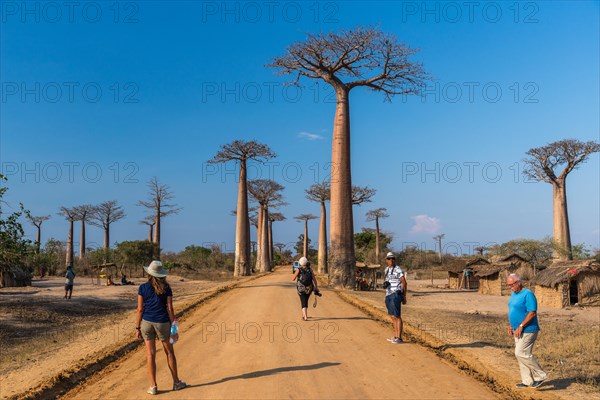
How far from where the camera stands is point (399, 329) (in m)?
8.50

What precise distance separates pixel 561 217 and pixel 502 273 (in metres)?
12.1

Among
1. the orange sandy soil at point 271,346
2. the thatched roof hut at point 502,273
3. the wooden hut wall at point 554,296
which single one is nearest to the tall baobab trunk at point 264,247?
the thatched roof hut at point 502,273

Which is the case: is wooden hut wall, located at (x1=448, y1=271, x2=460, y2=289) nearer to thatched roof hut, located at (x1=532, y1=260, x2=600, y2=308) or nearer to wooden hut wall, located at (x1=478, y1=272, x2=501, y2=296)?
wooden hut wall, located at (x1=478, y1=272, x2=501, y2=296)

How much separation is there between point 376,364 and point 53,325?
10233 millimetres

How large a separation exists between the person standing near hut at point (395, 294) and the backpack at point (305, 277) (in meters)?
2.48

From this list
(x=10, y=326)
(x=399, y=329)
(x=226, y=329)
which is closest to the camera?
(x=399, y=329)

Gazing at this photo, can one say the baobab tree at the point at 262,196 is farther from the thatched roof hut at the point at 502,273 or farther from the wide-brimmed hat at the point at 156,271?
the wide-brimmed hat at the point at 156,271

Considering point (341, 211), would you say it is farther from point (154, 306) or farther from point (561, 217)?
point (561, 217)

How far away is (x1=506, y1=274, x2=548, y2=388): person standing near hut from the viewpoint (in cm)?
608

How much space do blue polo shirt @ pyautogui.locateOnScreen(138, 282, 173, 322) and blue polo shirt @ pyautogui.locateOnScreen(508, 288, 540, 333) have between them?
411 cm

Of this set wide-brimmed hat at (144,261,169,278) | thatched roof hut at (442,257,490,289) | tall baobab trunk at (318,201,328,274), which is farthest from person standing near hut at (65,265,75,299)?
tall baobab trunk at (318,201,328,274)

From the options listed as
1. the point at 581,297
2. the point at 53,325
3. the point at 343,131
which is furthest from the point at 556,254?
the point at 53,325

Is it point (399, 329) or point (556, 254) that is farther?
point (556, 254)

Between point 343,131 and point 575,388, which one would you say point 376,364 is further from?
point 343,131
